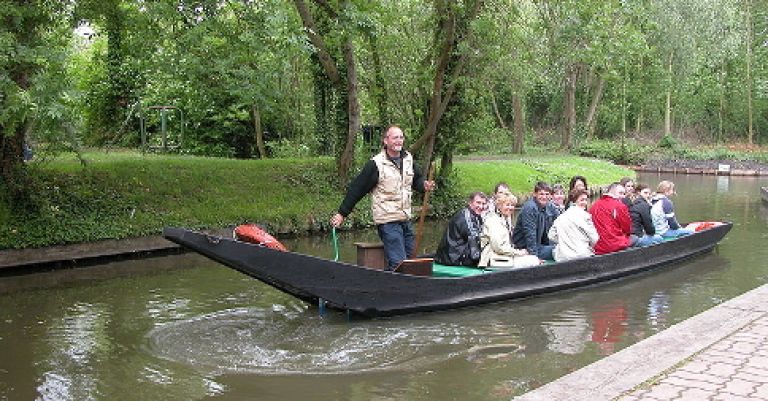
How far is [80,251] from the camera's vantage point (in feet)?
40.8

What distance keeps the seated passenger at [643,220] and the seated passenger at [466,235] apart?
3709 mm

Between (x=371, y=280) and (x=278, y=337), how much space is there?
1152 mm

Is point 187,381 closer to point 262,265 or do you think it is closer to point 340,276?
point 262,265

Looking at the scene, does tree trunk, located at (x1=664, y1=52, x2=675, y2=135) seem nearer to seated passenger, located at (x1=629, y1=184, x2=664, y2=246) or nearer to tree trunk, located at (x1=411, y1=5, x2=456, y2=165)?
tree trunk, located at (x1=411, y1=5, x2=456, y2=165)

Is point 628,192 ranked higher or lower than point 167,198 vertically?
higher

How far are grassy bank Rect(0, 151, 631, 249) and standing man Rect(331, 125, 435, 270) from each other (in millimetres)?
5964

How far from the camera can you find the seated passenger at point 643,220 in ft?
39.6

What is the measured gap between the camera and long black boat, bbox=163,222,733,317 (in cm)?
765

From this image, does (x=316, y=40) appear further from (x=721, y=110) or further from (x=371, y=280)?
(x=721, y=110)

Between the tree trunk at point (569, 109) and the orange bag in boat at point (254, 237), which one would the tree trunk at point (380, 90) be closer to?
the orange bag in boat at point (254, 237)

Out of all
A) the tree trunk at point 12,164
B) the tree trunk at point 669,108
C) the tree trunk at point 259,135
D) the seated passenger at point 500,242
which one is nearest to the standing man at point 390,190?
the seated passenger at point 500,242

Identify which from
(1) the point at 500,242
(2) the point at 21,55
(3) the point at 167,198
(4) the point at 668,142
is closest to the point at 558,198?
(1) the point at 500,242

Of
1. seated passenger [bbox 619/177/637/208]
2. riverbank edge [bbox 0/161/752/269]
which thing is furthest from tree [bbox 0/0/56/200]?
seated passenger [bbox 619/177/637/208]

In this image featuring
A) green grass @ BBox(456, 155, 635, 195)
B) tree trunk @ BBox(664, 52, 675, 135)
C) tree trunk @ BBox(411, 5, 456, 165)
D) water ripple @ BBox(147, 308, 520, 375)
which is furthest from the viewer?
tree trunk @ BBox(664, 52, 675, 135)
